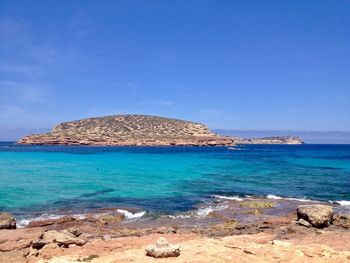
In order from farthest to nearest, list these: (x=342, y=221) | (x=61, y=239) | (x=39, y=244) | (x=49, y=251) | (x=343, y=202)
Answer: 1. (x=343, y=202)
2. (x=342, y=221)
3. (x=61, y=239)
4. (x=39, y=244)
5. (x=49, y=251)

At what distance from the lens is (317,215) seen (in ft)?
67.2

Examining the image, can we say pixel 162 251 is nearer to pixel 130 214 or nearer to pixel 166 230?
pixel 166 230

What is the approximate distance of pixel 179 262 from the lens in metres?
13.1

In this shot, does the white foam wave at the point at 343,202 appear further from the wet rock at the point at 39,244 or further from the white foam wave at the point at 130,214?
the wet rock at the point at 39,244

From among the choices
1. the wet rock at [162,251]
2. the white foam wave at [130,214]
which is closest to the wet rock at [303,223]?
the wet rock at [162,251]

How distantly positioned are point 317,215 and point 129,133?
142 meters

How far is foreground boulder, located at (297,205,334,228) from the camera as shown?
2036 centimetres

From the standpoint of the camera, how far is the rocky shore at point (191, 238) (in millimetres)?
13836

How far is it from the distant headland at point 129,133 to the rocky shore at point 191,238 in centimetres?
12588

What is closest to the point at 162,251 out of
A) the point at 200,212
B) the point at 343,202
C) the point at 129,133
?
the point at 200,212

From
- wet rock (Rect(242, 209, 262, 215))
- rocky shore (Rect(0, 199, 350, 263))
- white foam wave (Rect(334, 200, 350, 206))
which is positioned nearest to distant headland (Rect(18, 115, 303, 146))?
white foam wave (Rect(334, 200, 350, 206))

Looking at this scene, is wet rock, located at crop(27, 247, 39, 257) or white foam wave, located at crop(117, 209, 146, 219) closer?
wet rock, located at crop(27, 247, 39, 257)

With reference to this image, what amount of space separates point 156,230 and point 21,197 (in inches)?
639

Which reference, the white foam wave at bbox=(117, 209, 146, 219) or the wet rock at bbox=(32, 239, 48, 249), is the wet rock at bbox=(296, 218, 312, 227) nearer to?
the white foam wave at bbox=(117, 209, 146, 219)
